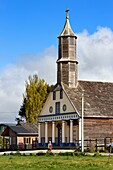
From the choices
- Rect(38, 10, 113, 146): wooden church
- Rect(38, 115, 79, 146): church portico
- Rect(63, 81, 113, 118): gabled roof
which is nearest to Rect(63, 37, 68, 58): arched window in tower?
Rect(38, 10, 113, 146): wooden church

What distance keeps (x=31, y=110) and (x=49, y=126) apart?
2191 cm

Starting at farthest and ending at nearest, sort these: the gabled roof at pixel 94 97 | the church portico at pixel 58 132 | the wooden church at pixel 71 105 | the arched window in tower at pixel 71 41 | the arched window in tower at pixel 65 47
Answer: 1. the arched window in tower at pixel 71 41
2. the arched window in tower at pixel 65 47
3. the church portico at pixel 58 132
4. the gabled roof at pixel 94 97
5. the wooden church at pixel 71 105

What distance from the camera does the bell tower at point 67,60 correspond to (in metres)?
65.8

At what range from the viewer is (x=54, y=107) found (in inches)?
2643

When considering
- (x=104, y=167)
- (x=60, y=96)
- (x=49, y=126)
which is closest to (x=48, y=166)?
(x=104, y=167)

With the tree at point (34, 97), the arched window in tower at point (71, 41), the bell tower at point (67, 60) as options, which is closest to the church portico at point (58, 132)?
the bell tower at point (67, 60)

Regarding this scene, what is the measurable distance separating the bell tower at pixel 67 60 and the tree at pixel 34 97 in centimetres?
2542

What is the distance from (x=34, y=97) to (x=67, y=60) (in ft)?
89.3

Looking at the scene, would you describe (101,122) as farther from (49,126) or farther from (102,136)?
(49,126)

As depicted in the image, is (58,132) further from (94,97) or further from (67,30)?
(67,30)

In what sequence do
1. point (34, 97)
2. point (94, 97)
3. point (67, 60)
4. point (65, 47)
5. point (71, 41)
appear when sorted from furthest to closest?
point (34, 97) → point (71, 41) → point (65, 47) → point (67, 60) → point (94, 97)

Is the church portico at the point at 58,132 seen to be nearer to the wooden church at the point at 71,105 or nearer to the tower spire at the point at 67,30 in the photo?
the wooden church at the point at 71,105

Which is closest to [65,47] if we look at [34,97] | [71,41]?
[71,41]

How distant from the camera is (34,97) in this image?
9162 centimetres
